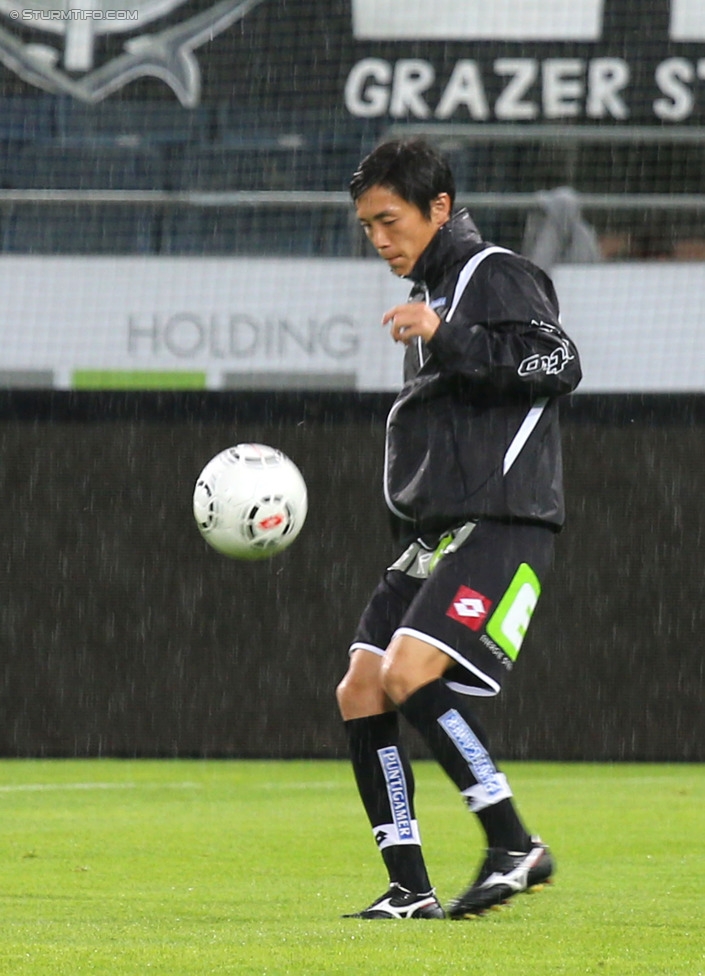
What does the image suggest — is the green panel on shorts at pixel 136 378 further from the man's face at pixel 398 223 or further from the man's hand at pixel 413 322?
the man's hand at pixel 413 322

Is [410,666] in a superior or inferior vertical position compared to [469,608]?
inferior

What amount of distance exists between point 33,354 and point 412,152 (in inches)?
329

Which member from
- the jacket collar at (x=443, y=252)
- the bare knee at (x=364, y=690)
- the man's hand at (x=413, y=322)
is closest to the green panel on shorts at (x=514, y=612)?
the bare knee at (x=364, y=690)

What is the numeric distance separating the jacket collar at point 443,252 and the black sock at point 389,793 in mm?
1164

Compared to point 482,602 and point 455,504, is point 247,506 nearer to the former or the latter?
point 455,504

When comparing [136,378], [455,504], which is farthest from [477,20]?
[455,504]

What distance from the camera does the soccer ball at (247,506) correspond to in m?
5.36

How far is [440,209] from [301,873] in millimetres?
2323

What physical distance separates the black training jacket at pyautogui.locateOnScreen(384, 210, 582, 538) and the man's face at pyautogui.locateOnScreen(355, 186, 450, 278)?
3cm

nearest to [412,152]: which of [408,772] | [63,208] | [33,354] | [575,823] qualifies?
[408,772]

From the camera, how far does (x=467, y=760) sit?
15.7 feet

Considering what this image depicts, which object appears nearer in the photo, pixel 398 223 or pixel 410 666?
pixel 410 666

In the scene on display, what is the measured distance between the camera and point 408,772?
5.04 metres

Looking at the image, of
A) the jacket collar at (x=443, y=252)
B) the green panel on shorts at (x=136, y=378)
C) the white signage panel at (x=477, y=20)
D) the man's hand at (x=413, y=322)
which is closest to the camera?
the man's hand at (x=413, y=322)
